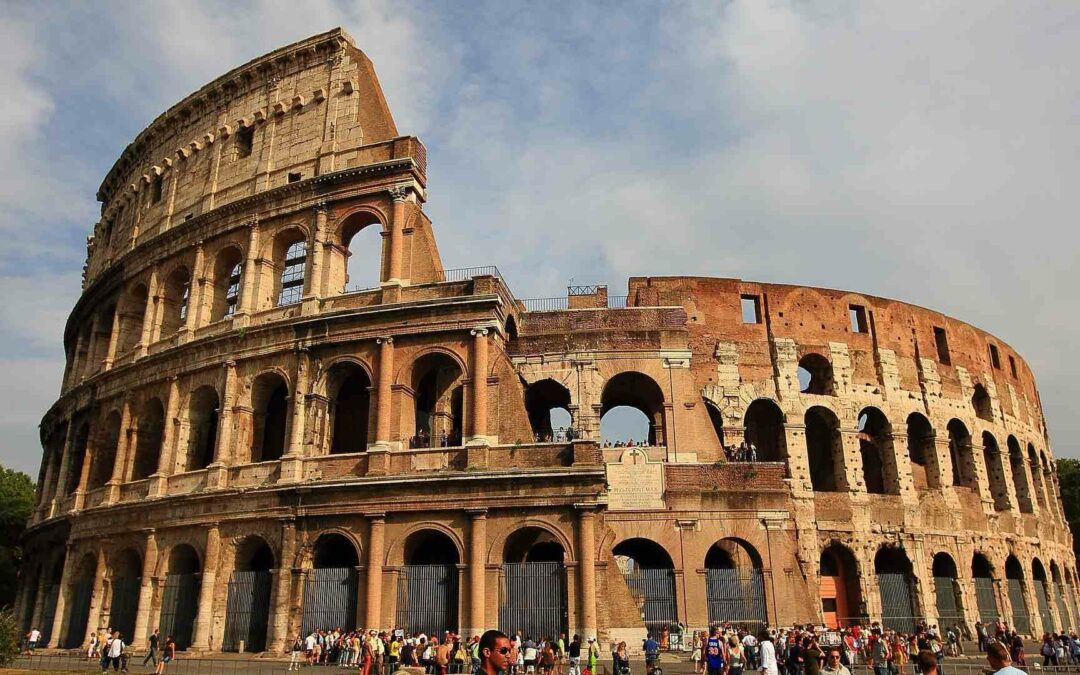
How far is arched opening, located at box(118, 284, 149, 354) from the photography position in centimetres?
2756

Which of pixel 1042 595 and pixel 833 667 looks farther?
pixel 1042 595

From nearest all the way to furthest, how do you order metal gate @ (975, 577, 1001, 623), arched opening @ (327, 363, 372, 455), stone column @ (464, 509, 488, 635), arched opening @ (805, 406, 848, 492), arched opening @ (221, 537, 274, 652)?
stone column @ (464, 509, 488, 635) → arched opening @ (221, 537, 274, 652) → arched opening @ (327, 363, 372, 455) → metal gate @ (975, 577, 1001, 623) → arched opening @ (805, 406, 848, 492)

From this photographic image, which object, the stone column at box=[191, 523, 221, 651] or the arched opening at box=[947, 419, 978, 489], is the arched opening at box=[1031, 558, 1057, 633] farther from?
the stone column at box=[191, 523, 221, 651]

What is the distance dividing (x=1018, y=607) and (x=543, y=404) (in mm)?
18108

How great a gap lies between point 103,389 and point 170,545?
7.44 m

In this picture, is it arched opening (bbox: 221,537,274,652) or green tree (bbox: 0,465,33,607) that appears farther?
green tree (bbox: 0,465,33,607)

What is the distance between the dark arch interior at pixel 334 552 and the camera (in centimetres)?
2038

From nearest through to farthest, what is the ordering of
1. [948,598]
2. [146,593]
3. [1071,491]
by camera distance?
[146,593], [948,598], [1071,491]

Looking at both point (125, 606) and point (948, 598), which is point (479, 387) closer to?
point (125, 606)

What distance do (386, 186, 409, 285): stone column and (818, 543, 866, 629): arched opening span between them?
15.3 m

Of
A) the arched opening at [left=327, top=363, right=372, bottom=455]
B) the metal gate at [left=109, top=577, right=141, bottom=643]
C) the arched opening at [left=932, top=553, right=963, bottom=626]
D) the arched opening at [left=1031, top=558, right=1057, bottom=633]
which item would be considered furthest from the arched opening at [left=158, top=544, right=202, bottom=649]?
the arched opening at [left=1031, top=558, right=1057, bottom=633]

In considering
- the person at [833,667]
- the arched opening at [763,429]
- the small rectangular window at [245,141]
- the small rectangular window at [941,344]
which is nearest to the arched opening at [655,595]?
the arched opening at [763,429]

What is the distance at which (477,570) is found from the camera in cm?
1872

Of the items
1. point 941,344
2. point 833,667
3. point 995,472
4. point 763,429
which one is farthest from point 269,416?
point 995,472
